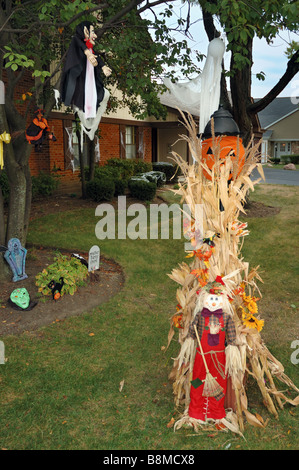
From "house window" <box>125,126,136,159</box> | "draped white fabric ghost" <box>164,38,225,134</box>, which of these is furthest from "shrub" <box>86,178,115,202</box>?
"draped white fabric ghost" <box>164,38,225,134</box>

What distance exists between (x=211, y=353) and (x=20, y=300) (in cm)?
307

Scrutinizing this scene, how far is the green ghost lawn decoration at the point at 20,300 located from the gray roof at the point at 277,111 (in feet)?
146

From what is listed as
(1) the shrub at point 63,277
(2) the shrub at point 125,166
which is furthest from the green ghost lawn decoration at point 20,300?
(2) the shrub at point 125,166

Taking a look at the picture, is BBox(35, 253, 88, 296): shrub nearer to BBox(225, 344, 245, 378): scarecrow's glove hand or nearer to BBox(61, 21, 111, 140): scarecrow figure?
BBox(61, 21, 111, 140): scarecrow figure

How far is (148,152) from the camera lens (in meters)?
21.4

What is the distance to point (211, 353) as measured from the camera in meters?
3.45

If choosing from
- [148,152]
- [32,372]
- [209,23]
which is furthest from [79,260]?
[148,152]

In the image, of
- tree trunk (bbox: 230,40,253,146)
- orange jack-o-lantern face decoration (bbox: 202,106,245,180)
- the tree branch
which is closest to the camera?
orange jack-o-lantern face decoration (bbox: 202,106,245,180)

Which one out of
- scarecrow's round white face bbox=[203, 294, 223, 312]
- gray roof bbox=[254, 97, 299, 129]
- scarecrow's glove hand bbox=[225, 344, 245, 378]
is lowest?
scarecrow's glove hand bbox=[225, 344, 245, 378]

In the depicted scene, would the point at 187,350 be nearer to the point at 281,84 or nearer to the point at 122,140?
the point at 281,84

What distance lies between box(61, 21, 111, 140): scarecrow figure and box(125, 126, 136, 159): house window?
15236 mm

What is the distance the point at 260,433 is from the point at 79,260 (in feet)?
13.1

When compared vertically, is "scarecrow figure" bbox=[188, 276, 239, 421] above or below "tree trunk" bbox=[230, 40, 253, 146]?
below

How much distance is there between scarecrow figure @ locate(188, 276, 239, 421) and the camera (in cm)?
339
